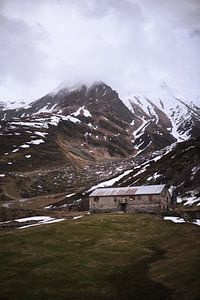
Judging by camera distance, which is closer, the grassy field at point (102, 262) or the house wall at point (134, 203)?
the grassy field at point (102, 262)

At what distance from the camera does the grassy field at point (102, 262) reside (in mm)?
37875

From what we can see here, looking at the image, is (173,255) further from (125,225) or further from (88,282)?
(125,225)

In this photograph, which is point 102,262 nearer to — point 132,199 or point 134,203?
point 134,203

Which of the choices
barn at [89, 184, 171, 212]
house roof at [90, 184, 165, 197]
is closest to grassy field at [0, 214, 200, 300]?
barn at [89, 184, 171, 212]

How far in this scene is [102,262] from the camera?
51125mm

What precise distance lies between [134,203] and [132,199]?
1.28m

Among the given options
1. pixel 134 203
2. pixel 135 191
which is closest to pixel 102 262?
pixel 134 203

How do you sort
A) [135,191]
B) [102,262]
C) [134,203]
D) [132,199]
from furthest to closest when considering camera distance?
[135,191] → [132,199] → [134,203] → [102,262]

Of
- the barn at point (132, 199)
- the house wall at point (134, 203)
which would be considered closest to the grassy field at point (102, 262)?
the house wall at point (134, 203)

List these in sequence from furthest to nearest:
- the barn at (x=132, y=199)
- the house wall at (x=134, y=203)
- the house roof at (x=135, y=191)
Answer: the house roof at (x=135, y=191) → the barn at (x=132, y=199) → the house wall at (x=134, y=203)

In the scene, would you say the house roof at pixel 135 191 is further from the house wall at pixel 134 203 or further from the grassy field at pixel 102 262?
the grassy field at pixel 102 262

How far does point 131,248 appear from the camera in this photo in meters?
59.8

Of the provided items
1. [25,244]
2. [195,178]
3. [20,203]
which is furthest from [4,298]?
[20,203]

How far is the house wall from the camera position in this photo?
335 feet
